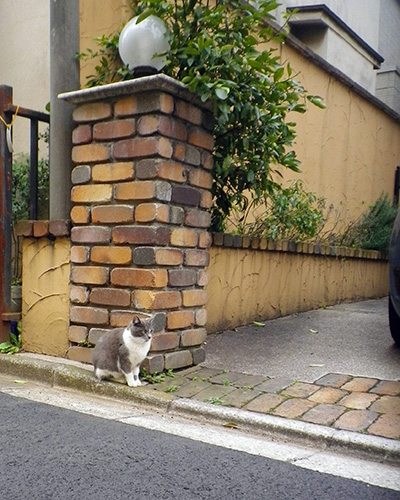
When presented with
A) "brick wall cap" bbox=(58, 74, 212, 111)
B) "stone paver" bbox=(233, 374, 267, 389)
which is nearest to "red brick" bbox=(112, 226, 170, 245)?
"brick wall cap" bbox=(58, 74, 212, 111)

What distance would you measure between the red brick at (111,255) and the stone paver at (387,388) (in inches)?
62.5

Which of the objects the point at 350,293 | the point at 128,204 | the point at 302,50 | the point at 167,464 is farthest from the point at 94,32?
the point at 350,293

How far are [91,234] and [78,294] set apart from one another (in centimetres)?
40

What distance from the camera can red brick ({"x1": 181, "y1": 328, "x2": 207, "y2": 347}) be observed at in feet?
11.5

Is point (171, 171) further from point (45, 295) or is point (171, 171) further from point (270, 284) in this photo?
point (270, 284)

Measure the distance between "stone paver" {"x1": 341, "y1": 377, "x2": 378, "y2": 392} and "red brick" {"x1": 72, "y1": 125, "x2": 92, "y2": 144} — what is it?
2.16 meters

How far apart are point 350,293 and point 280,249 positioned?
6.97 ft

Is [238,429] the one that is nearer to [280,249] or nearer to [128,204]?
[128,204]

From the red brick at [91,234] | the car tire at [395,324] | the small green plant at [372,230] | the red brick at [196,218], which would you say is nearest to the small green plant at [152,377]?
the red brick at [91,234]

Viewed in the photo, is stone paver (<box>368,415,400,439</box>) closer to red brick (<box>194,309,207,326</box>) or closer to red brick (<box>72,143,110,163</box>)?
red brick (<box>194,309,207,326</box>)

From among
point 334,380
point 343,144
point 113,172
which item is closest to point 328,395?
point 334,380

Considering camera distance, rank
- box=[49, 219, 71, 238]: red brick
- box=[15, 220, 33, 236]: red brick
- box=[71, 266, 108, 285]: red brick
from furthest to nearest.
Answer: box=[15, 220, 33, 236]: red brick, box=[49, 219, 71, 238]: red brick, box=[71, 266, 108, 285]: red brick

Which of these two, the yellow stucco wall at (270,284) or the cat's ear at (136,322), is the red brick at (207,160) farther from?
the cat's ear at (136,322)

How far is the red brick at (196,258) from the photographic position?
3507 mm
